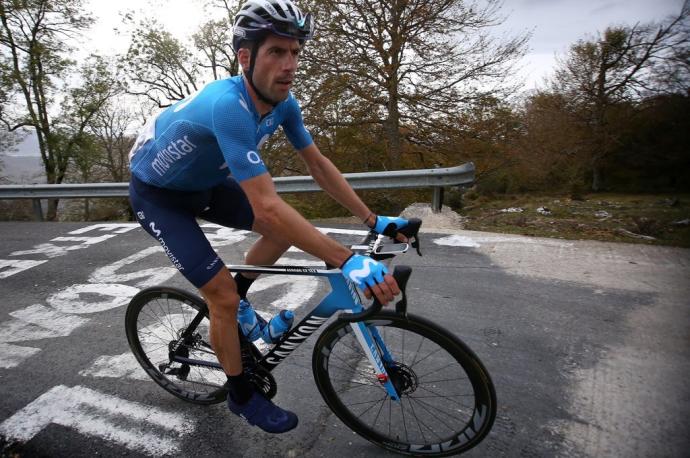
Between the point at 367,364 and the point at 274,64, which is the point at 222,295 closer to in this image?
the point at 367,364

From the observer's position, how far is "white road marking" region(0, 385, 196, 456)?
223 cm

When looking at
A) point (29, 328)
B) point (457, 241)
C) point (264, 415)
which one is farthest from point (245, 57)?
point (457, 241)

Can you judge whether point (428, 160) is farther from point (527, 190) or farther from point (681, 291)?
point (527, 190)

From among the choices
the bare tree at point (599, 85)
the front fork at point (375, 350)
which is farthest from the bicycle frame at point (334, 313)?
the bare tree at point (599, 85)

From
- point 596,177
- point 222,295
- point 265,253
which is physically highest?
point 265,253

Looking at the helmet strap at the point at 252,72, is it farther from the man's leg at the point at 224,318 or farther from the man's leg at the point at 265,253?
the man's leg at the point at 224,318

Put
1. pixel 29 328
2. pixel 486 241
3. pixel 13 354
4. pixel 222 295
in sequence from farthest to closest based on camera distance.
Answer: pixel 486 241, pixel 29 328, pixel 13 354, pixel 222 295

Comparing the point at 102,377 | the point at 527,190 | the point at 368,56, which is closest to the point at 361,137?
the point at 368,56

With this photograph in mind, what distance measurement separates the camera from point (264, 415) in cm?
217

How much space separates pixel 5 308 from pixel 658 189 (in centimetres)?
2861

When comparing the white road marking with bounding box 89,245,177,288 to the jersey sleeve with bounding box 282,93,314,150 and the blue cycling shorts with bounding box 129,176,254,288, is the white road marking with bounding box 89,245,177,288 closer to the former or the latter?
the blue cycling shorts with bounding box 129,176,254,288

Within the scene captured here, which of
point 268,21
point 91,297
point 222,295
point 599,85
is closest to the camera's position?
point 268,21

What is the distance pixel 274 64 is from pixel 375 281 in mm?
1147

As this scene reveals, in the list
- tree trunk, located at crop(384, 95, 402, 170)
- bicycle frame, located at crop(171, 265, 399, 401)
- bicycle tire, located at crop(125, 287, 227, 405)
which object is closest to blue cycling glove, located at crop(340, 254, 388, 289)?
bicycle frame, located at crop(171, 265, 399, 401)
